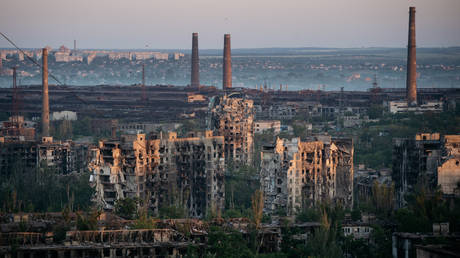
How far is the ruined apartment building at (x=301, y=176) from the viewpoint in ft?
108

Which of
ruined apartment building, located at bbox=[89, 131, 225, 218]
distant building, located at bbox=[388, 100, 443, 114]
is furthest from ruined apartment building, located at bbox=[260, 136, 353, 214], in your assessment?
distant building, located at bbox=[388, 100, 443, 114]

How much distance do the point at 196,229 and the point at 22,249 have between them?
13.8 feet

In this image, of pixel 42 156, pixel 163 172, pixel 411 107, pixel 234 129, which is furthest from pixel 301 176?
pixel 411 107

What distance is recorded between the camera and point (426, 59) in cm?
15238

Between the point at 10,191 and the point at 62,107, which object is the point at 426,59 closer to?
the point at 62,107

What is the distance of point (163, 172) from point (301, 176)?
412cm

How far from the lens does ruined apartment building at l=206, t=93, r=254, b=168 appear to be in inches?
1736

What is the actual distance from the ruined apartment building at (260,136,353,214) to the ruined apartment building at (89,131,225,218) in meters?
1.78

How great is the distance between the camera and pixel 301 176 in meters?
33.4

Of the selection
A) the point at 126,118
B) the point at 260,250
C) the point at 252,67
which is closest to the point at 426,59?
the point at 252,67

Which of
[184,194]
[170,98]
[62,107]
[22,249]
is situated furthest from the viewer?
[170,98]

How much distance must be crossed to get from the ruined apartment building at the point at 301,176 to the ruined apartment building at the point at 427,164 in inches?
A: 63.8

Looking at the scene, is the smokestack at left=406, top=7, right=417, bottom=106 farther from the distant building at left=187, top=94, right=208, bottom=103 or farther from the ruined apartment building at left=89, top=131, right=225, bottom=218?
the ruined apartment building at left=89, top=131, right=225, bottom=218

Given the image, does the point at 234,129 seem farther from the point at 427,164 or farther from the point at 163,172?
the point at 427,164
